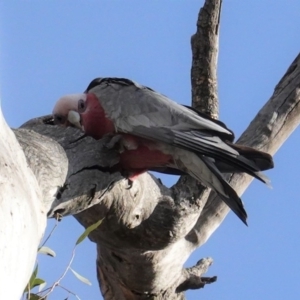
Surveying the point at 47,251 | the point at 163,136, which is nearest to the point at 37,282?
the point at 47,251

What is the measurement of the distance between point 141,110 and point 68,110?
1.03ft

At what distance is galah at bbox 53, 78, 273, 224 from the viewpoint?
245 centimetres

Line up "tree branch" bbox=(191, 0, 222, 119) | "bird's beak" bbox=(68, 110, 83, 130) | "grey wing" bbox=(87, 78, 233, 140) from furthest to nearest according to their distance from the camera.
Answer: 1. "tree branch" bbox=(191, 0, 222, 119)
2. "bird's beak" bbox=(68, 110, 83, 130)
3. "grey wing" bbox=(87, 78, 233, 140)

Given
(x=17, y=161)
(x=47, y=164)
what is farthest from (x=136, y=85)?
(x=17, y=161)

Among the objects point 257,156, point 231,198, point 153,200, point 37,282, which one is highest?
point 257,156

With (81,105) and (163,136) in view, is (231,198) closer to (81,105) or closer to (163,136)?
(163,136)

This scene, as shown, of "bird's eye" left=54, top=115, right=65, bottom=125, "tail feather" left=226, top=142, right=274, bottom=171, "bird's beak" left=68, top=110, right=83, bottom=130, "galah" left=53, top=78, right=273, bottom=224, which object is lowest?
"bird's eye" left=54, top=115, right=65, bottom=125

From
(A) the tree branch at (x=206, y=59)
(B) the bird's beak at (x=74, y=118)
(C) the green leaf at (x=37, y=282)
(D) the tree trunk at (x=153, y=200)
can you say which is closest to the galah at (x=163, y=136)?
(B) the bird's beak at (x=74, y=118)

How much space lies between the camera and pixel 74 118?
281cm

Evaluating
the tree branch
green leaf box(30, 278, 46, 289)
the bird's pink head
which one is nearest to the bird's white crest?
the bird's pink head

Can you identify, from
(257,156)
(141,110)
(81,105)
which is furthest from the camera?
(81,105)

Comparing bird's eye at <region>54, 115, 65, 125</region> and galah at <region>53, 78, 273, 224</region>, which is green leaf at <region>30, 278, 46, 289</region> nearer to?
galah at <region>53, 78, 273, 224</region>

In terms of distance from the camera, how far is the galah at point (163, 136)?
8.05 feet

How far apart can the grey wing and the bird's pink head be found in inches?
2.6
